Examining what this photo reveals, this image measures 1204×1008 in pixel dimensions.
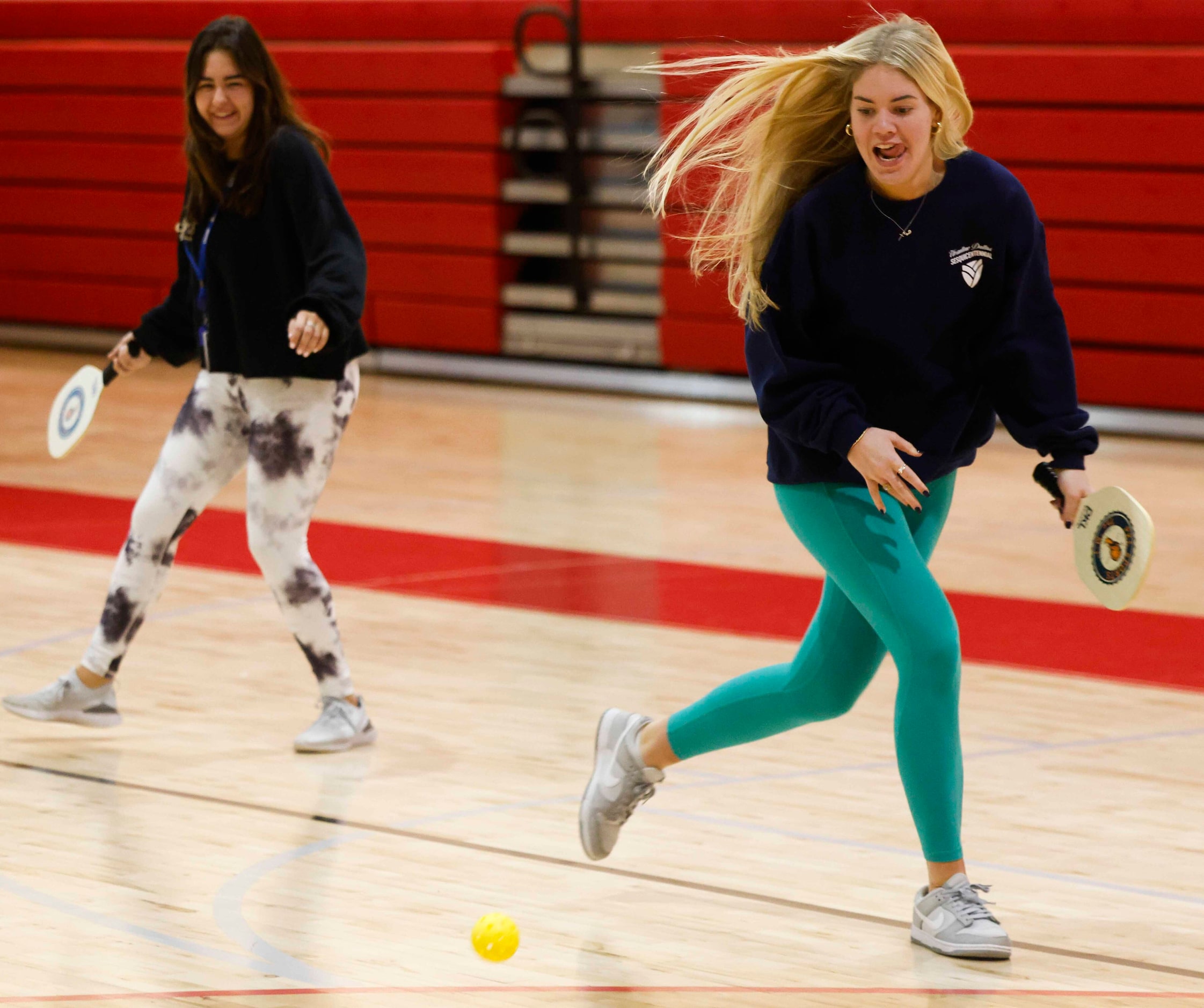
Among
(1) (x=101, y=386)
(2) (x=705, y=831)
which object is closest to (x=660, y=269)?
(1) (x=101, y=386)

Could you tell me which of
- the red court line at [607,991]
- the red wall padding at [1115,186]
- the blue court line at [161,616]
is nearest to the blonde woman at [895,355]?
the red court line at [607,991]

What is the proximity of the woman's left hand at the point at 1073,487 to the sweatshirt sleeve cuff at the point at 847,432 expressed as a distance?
0.33 metres

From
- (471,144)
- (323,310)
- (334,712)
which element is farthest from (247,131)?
(471,144)

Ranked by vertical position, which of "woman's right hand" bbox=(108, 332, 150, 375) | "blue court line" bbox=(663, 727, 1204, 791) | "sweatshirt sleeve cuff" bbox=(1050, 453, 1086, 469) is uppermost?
"sweatshirt sleeve cuff" bbox=(1050, 453, 1086, 469)

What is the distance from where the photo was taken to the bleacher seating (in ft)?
26.8

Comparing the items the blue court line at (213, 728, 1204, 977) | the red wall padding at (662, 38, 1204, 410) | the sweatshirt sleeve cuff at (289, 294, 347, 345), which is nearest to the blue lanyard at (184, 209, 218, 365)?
the sweatshirt sleeve cuff at (289, 294, 347, 345)

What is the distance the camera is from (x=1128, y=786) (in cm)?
357

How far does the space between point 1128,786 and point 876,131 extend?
1.45 m

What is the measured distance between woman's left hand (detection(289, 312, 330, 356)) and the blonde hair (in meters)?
0.80

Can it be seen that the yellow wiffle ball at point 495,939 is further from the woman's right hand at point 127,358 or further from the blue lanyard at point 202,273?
the woman's right hand at point 127,358

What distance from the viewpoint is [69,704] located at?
3914 millimetres

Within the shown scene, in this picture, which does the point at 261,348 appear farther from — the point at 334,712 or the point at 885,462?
the point at 885,462

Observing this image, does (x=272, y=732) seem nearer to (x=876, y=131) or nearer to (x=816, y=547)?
(x=816, y=547)

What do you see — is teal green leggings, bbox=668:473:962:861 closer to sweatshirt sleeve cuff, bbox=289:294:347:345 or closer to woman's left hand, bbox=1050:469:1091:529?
woman's left hand, bbox=1050:469:1091:529
